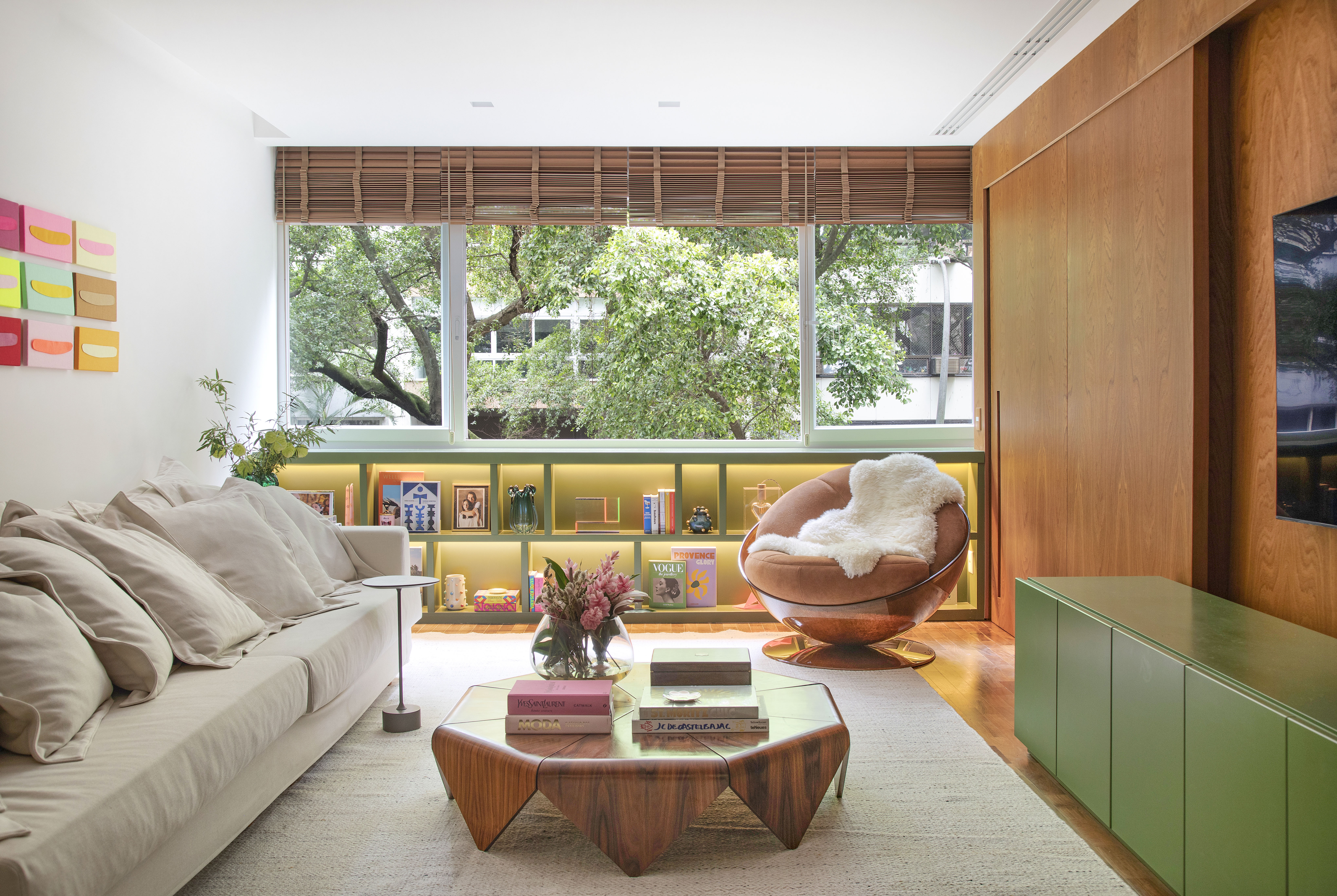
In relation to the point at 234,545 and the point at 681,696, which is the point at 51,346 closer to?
the point at 234,545

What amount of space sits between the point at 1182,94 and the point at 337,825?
3.43 m

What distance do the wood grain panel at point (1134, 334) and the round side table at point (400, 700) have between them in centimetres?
254

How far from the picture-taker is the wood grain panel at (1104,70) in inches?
109

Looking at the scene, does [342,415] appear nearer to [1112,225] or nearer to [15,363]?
[15,363]

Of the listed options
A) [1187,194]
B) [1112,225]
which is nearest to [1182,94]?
[1187,194]

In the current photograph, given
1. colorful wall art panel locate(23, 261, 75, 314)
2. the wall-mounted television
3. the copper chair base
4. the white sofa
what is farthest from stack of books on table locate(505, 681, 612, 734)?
colorful wall art panel locate(23, 261, 75, 314)

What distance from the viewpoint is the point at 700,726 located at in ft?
7.25

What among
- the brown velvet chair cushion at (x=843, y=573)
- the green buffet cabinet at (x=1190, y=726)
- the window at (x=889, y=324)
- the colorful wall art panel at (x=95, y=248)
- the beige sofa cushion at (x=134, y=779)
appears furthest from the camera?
the window at (x=889, y=324)

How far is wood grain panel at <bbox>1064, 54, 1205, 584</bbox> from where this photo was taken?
283 centimetres

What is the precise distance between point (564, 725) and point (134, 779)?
3.11ft

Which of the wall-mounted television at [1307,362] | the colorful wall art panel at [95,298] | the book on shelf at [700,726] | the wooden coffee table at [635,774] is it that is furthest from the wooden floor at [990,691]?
the colorful wall art panel at [95,298]

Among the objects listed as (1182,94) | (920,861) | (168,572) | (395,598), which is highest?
(1182,94)

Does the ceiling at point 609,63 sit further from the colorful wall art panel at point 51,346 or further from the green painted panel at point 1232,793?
the green painted panel at point 1232,793

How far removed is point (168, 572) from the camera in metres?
2.43
